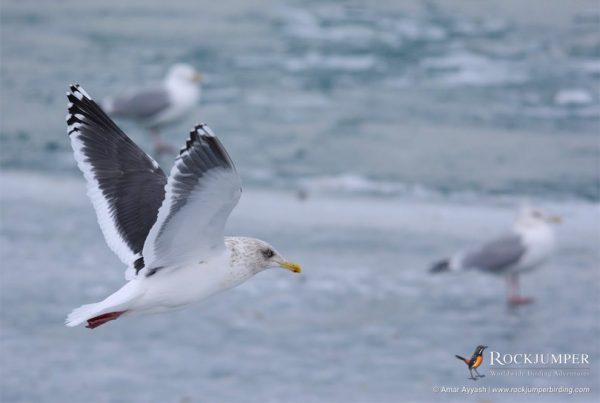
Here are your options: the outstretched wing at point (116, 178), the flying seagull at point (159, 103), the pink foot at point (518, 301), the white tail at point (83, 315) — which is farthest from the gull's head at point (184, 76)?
the white tail at point (83, 315)

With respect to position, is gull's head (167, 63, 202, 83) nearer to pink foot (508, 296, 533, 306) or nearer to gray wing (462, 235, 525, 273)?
gray wing (462, 235, 525, 273)

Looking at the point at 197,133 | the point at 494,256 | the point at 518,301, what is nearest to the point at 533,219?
the point at 494,256

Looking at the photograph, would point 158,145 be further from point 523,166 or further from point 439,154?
point 523,166

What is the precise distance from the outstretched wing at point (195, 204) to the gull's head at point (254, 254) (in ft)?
0.39

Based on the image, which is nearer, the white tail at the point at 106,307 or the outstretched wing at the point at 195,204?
the outstretched wing at the point at 195,204

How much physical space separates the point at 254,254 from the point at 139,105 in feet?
18.5

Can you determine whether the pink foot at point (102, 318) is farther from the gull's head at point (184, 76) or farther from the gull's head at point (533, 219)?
the gull's head at point (184, 76)

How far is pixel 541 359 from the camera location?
6211mm

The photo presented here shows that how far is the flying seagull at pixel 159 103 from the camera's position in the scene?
32.1ft

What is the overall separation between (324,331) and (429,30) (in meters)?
6.53

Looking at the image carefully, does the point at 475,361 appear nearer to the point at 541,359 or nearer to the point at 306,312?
the point at 541,359

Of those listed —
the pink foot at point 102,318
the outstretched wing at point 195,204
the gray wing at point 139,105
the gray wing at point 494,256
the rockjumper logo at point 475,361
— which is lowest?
the pink foot at point 102,318

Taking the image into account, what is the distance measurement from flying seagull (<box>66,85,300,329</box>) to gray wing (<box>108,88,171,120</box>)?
16.6 ft

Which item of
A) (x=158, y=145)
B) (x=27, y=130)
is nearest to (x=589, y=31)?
(x=158, y=145)
